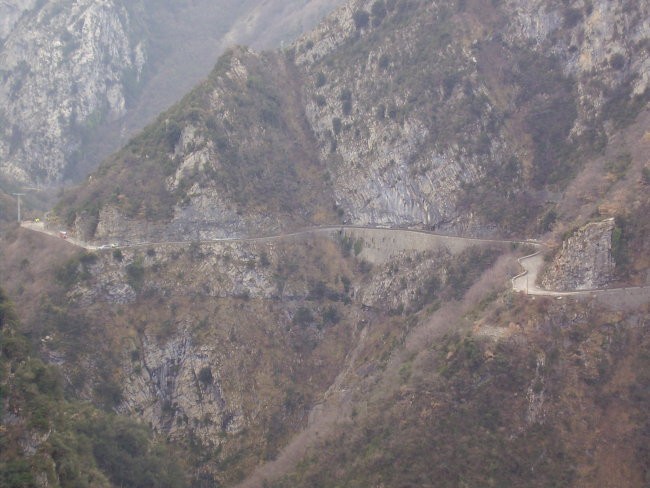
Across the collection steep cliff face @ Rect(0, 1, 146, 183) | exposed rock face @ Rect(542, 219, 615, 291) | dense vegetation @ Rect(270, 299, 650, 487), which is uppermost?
steep cliff face @ Rect(0, 1, 146, 183)

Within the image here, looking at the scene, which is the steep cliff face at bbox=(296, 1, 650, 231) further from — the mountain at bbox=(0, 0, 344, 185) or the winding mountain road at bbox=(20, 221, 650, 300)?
the mountain at bbox=(0, 0, 344, 185)

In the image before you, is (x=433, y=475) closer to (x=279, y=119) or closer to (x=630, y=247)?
(x=630, y=247)

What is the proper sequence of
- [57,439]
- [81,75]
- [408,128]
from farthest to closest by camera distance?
[81,75], [408,128], [57,439]

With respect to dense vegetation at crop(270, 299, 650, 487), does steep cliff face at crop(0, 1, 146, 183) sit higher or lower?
higher

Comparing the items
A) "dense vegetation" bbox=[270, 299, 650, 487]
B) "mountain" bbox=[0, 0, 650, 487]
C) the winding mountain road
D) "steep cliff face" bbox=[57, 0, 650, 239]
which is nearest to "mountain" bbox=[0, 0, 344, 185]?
the winding mountain road

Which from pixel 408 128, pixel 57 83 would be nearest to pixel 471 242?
pixel 408 128

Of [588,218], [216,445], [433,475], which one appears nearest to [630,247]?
[588,218]

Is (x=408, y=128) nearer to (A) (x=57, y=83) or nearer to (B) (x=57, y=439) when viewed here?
(B) (x=57, y=439)

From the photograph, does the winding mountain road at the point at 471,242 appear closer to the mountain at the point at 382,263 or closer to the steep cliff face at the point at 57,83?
the mountain at the point at 382,263
